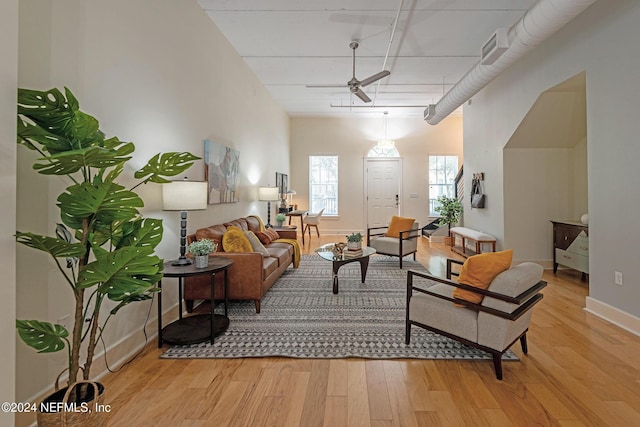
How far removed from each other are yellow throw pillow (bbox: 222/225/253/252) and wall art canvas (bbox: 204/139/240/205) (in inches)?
28.6

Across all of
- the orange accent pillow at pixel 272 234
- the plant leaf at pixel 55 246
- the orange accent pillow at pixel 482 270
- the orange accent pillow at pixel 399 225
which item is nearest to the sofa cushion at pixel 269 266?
the orange accent pillow at pixel 272 234

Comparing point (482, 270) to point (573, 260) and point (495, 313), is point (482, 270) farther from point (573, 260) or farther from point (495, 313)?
point (573, 260)

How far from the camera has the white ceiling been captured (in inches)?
149

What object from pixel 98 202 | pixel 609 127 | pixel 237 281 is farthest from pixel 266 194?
pixel 609 127

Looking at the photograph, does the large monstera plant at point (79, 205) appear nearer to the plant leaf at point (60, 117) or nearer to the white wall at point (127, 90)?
the plant leaf at point (60, 117)

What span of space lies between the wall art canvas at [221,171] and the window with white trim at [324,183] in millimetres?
4595

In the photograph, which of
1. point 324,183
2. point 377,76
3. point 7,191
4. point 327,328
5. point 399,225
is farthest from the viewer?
point 324,183

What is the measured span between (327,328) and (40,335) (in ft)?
7.12

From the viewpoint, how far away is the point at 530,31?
330 cm

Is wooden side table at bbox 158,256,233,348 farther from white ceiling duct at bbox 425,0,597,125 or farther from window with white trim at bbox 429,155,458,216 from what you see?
window with white trim at bbox 429,155,458,216

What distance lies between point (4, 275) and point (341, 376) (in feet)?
6.44

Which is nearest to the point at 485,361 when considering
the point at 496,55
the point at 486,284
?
the point at 486,284

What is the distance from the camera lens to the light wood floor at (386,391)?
1.85 meters

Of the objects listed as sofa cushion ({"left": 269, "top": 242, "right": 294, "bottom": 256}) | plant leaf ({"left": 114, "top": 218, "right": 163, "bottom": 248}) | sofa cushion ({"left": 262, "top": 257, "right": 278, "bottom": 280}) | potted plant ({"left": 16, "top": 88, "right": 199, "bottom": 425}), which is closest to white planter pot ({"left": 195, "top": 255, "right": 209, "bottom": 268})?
sofa cushion ({"left": 262, "top": 257, "right": 278, "bottom": 280})
